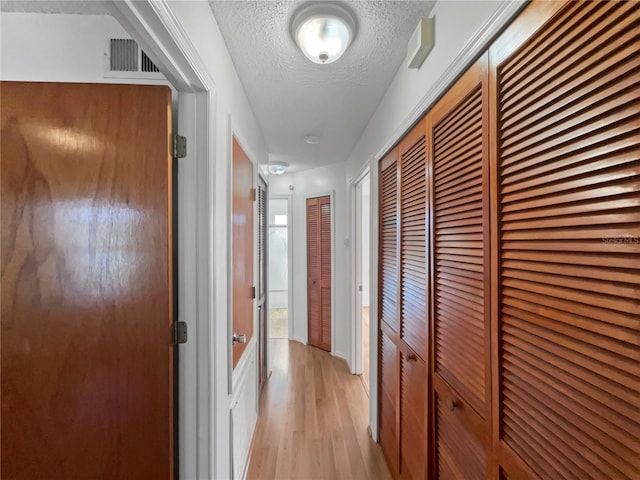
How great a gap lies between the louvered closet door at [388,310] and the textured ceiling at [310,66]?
1.59 ft

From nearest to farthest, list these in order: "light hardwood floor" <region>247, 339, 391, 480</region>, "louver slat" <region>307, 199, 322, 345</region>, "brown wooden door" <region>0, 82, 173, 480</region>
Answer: "brown wooden door" <region>0, 82, 173, 480</region> < "light hardwood floor" <region>247, 339, 391, 480</region> < "louver slat" <region>307, 199, 322, 345</region>

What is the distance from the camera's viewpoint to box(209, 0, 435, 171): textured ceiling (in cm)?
119

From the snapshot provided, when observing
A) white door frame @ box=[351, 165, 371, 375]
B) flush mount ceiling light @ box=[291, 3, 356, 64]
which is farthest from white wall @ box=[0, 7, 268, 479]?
white door frame @ box=[351, 165, 371, 375]

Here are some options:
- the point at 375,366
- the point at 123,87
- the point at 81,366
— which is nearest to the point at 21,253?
the point at 81,366

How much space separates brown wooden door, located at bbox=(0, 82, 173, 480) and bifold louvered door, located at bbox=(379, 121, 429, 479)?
1.09 m

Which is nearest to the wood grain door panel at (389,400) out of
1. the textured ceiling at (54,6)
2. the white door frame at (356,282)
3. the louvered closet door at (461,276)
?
the louvered closet door at (461,276)

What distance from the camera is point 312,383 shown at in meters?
3.01

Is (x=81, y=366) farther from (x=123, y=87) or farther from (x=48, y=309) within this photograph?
(x=123, y=87)

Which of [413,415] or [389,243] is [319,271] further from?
[413,415]

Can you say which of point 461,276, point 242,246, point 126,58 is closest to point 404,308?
point 461,276

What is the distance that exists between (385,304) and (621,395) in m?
1.55

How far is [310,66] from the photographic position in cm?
158

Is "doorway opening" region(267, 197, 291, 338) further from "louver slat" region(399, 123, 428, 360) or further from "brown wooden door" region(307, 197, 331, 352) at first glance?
"louver slat" region(399, 123, 428, 360)

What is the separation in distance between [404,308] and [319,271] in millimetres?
2416
